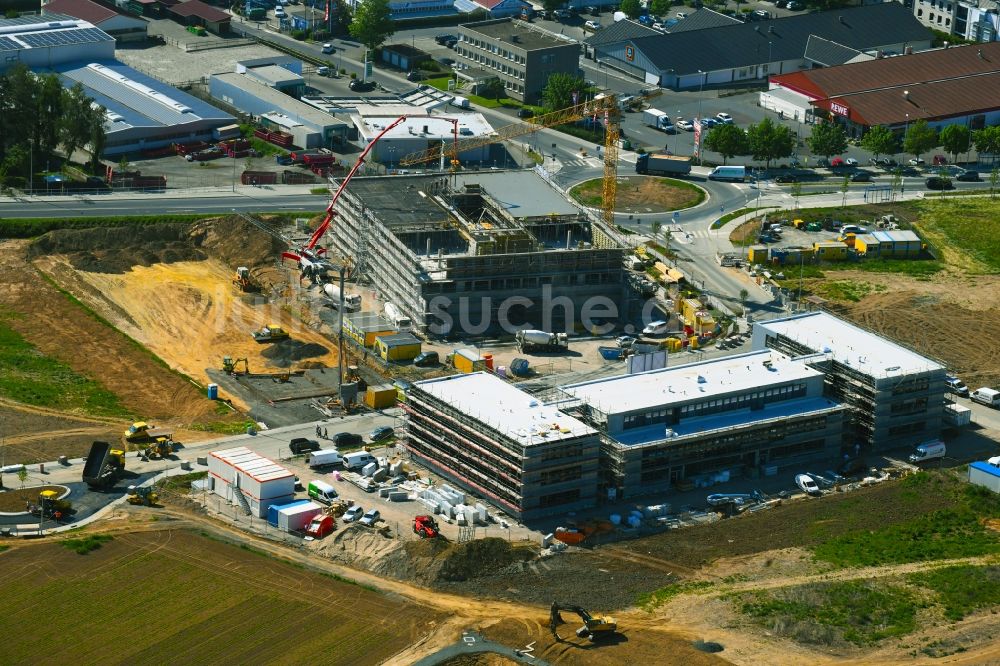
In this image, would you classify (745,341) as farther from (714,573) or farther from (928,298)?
(714,573)

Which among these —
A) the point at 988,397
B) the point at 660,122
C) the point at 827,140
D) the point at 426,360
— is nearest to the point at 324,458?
the point at 426,360

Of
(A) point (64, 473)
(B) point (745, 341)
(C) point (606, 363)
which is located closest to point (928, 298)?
(B) point (745, 341)

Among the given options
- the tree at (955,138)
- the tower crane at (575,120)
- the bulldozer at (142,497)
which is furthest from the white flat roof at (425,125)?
the bulldozer at (142,497)

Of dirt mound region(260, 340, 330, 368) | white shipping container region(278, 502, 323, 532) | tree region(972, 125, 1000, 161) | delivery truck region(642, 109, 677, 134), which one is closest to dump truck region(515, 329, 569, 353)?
dirt mound region(260, 340, 330, 368)

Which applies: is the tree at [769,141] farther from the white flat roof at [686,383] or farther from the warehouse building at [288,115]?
the white flat roof at [686,383]

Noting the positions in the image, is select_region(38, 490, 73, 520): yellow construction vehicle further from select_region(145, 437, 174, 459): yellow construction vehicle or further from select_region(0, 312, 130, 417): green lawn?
select_region(0, 312, 130, 417): green lawn

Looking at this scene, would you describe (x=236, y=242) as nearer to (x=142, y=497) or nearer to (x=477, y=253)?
(x=477, y=253)
